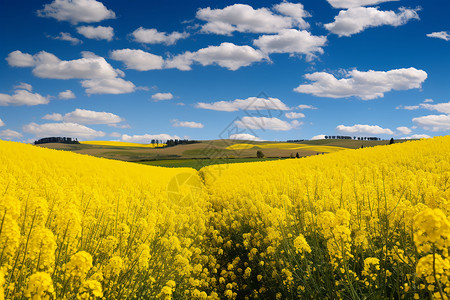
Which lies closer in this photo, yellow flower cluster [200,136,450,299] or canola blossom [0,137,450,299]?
yellow flower cluster [200,136,450,299]

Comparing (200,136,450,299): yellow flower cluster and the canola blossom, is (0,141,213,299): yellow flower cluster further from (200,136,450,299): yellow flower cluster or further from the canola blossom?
(200,136,450,299): yellow flower cluster

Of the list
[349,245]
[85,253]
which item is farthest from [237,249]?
[85,253]

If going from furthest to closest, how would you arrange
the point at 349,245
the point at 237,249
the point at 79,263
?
the point at 237,249 → the point at 349,245 → the point at 79,263

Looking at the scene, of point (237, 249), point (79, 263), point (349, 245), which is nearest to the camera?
point (79, 263)

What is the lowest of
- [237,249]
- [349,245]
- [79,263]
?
[237,249]

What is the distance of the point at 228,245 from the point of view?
670 centimetres

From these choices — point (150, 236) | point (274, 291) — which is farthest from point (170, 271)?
point (274, 291)

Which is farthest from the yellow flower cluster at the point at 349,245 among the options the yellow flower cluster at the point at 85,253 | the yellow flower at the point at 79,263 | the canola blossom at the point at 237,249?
the yellow flower at the point at 79,263

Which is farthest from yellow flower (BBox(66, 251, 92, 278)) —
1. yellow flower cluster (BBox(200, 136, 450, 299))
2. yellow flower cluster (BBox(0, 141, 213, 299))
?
yellow flower cluster (BBox(200, 136, 450, 299))

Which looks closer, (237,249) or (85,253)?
(85,253)

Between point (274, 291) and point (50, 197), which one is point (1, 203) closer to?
point (50, 197)

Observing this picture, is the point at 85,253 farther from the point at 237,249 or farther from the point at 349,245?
the point at 237,249

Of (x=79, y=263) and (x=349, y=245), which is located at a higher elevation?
(x=79, y=263)

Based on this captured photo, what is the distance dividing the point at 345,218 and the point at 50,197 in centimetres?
537
